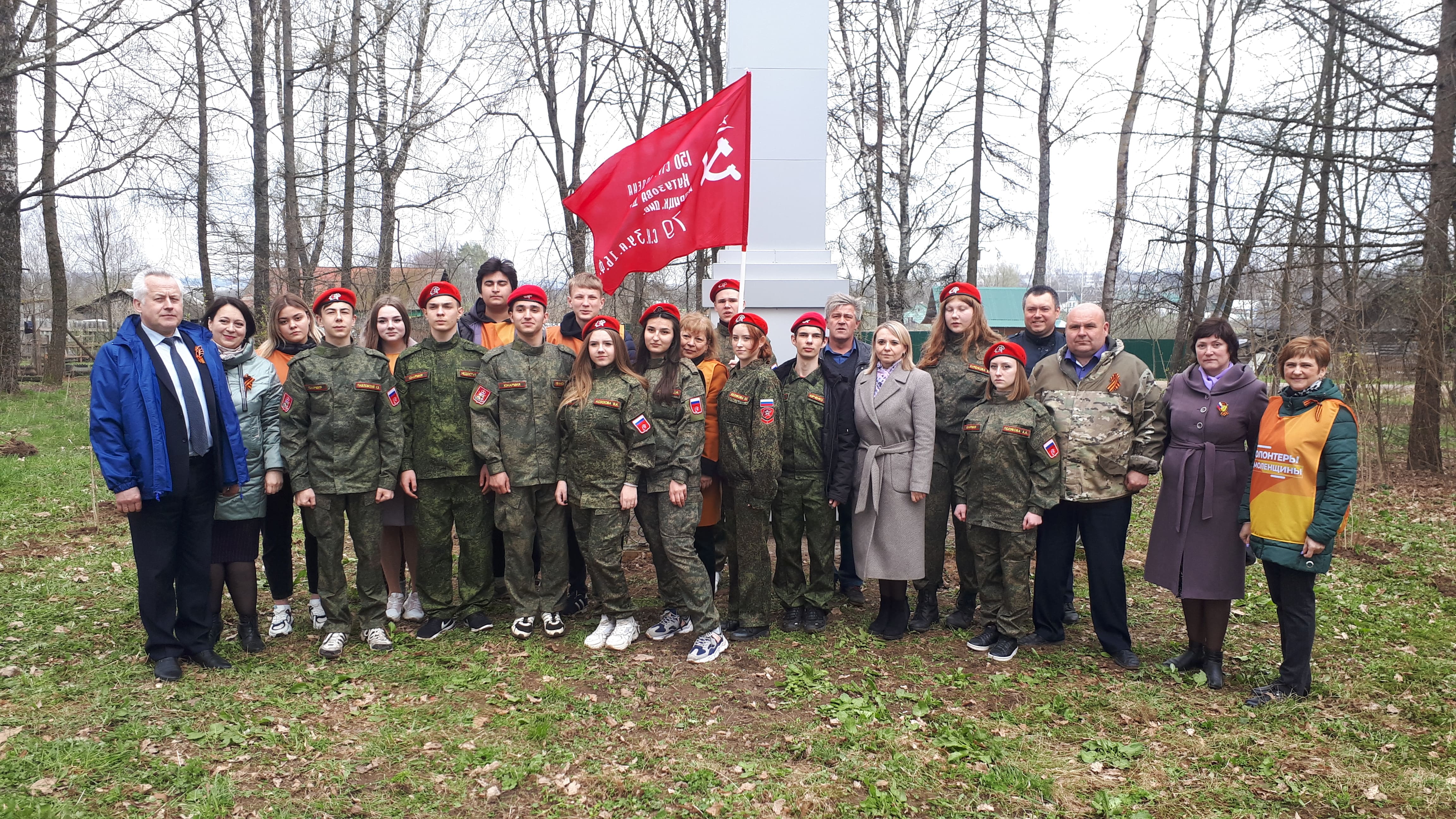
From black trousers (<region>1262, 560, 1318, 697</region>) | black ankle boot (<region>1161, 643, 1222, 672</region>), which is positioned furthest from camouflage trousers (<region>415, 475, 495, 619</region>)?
black trousers (<region>1262, 560, 1318, 697</region>)

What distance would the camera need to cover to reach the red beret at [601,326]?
16.0 feet

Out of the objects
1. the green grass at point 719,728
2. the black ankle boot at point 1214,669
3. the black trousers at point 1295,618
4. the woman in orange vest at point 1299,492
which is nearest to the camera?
the green grass at point 719,728

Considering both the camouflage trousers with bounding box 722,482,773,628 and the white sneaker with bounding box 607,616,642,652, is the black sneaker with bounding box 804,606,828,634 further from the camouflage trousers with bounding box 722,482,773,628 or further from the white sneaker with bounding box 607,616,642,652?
the white sneaker with bounding box 607,616,642,652

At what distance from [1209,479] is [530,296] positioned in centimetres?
402

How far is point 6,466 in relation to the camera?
367 inches

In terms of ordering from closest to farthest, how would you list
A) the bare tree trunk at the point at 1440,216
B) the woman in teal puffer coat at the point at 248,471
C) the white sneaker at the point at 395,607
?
the woman in teal puffer coat at the point at 248,471 → the white sneaker at the point at 395,607 → the bare tree trunk at the point at 1440,216

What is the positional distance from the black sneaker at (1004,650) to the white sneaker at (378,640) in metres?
3.59

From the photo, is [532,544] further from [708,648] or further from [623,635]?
[708,648]

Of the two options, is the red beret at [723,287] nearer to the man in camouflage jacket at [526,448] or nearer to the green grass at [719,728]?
the man in camouflage jacket at [526,448]

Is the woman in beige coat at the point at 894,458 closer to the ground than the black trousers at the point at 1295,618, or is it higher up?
higher up

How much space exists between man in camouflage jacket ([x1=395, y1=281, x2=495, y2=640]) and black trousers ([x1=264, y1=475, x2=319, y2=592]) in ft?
2.18

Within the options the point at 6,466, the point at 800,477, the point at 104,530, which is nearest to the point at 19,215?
the point at 6,466

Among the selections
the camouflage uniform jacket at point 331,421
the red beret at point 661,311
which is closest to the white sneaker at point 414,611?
the camouflage uniform jacket at point 331,421

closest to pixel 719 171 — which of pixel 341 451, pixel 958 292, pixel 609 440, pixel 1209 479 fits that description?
pixel 958 292
